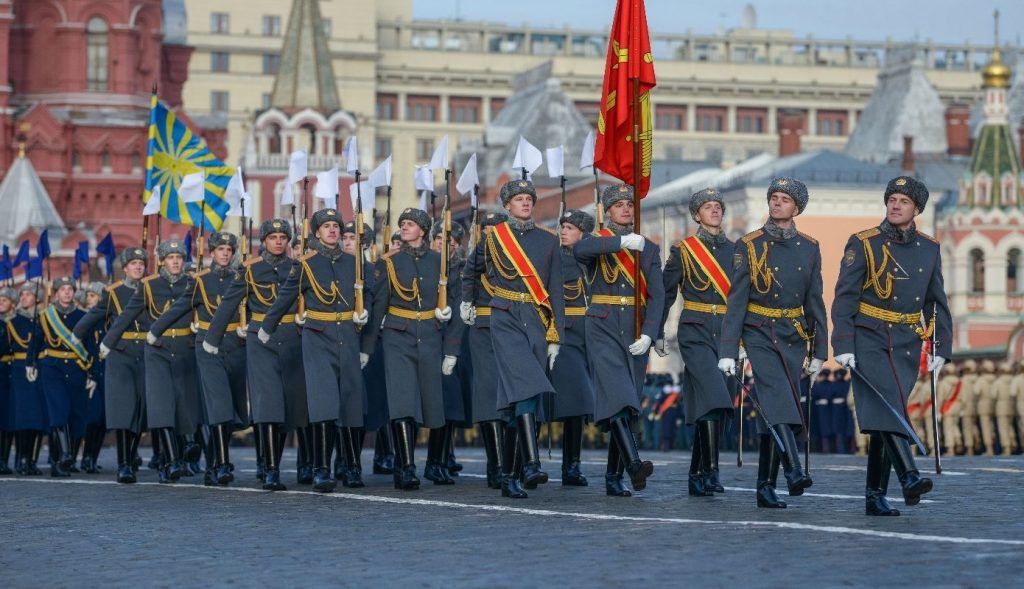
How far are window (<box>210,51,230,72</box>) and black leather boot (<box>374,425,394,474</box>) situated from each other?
120415mm

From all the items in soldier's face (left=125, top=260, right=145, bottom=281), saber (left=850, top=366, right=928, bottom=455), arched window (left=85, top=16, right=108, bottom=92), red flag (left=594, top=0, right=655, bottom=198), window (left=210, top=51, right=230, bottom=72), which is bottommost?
saber (left=850, top=366, right=928, bottom=455)

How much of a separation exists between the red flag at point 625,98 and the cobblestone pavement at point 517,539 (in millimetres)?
2226

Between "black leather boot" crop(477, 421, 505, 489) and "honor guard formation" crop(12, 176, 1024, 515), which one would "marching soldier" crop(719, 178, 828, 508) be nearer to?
"honor guard formation" crop(12, 176, 1024, 515)

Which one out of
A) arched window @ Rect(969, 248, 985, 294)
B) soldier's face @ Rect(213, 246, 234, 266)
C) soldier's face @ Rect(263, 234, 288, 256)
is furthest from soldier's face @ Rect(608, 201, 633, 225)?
arched window @ Rect(969, 248, 985, 294)

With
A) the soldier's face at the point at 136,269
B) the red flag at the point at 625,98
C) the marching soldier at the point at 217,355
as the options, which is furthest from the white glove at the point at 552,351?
the soldier's face at the point at 136,269

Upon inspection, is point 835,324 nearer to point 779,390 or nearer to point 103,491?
point 779,390

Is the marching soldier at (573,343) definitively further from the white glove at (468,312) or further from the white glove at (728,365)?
the white glove at (728,365)

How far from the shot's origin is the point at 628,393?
1568 cm

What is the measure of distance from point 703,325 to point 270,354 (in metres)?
3.79

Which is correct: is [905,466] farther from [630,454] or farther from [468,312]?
[468,312]

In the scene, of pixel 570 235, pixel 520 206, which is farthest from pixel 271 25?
pixel 520 206

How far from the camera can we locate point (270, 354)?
18.4 m

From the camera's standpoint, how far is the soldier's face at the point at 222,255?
20.2 metres

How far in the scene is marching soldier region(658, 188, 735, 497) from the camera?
15914mm
